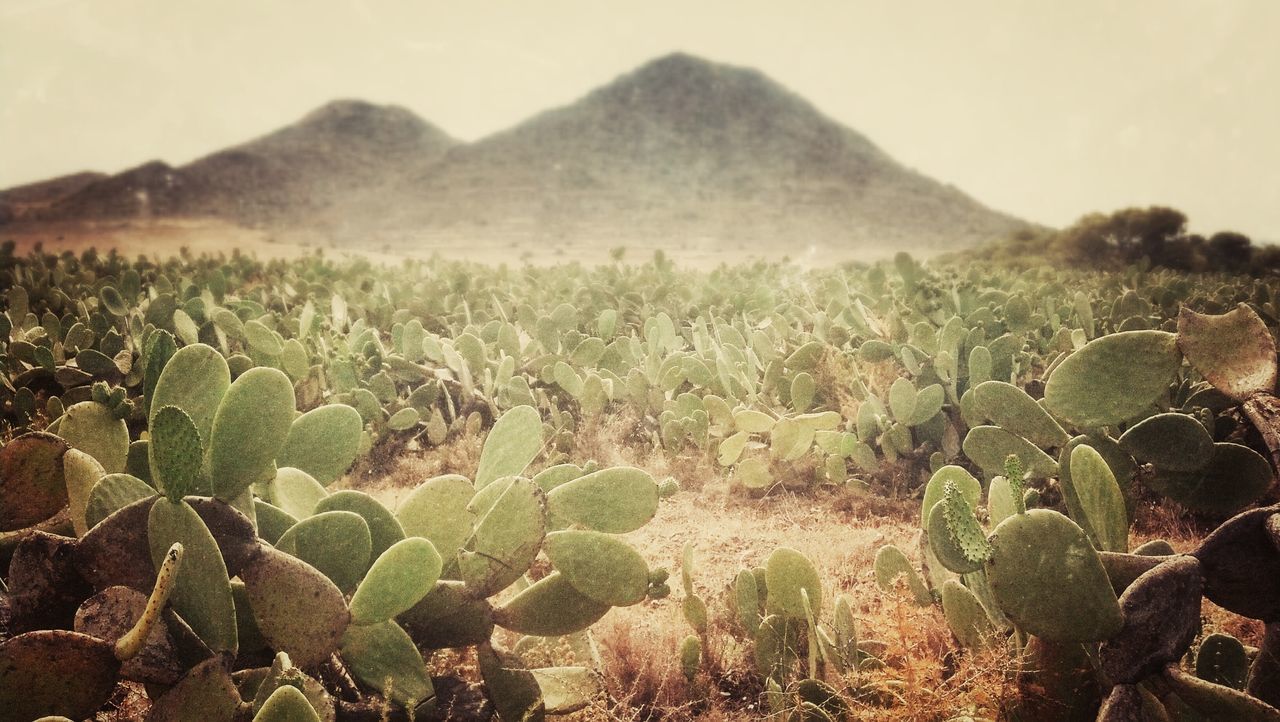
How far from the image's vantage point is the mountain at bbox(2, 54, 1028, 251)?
4022 cm

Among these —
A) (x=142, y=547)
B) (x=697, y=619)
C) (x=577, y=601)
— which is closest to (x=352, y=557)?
(x=142, y=547)

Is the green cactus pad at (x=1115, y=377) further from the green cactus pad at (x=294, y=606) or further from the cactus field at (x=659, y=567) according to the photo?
the green cactus pad at (x=294, y=606)

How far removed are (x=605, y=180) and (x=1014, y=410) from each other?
166 ft

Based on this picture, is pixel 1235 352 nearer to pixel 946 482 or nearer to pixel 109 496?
pixel 946 482

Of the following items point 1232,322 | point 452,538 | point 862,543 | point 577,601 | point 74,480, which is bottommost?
point 862,543

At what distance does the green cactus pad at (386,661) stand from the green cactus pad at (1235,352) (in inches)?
76.7

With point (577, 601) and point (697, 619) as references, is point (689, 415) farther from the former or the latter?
point (577, 601)

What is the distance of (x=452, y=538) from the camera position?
1439mm

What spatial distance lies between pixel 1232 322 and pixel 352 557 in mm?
2167

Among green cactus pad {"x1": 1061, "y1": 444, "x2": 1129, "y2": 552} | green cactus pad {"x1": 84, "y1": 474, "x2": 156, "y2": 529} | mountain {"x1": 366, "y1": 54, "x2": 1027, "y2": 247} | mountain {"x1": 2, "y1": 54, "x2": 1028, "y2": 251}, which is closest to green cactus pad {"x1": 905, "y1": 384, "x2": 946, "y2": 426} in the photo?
green cactus pad {"x1": 1061, "y1": 444, "x2": 1129, "y2": 552}

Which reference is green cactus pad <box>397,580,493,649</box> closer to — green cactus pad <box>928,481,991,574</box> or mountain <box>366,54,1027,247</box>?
green cactus pad <box>928,481,991,574</box>

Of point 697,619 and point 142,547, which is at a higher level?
point 142,547

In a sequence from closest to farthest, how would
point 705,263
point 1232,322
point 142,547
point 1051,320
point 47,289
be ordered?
point 142,547 < point 1232,322 < point 1051,320 < point 47,289 < point 705,263

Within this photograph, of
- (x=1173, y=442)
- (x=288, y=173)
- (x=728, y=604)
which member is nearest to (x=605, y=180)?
(x=288, y=173)
